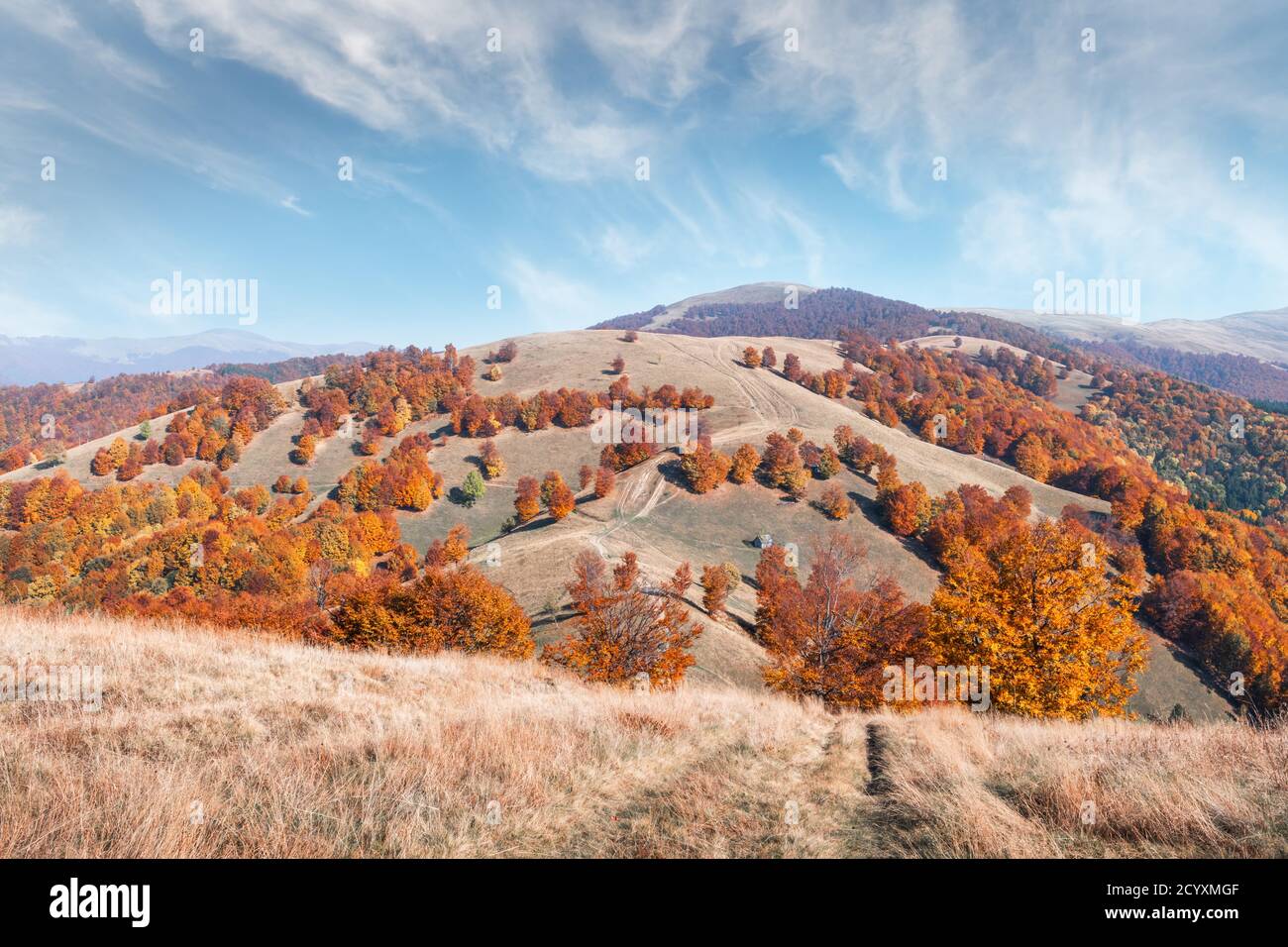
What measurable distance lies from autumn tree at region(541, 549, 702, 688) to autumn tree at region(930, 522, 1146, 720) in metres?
15.6

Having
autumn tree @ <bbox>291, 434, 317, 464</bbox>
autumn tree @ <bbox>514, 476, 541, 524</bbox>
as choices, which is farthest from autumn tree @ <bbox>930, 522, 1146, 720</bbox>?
autumn tree @ <bbox>291, 434, 317, 464</bbox>

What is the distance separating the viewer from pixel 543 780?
633 cm

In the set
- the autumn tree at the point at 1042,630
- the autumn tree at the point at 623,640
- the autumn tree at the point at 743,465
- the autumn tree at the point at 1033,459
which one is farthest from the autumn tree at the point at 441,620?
the autumn tree at the point at 1033,459

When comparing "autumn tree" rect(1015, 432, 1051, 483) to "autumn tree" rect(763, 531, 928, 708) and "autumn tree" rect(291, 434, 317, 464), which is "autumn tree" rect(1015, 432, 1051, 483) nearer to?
"autumn tree" rect(763, 531, 928, 708)

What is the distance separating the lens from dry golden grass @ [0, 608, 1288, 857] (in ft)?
15.8

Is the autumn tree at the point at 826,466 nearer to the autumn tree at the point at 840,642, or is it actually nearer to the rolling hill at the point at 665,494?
the rolling hill at the point at 665,494

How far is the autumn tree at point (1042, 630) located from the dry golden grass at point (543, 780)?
668 inches

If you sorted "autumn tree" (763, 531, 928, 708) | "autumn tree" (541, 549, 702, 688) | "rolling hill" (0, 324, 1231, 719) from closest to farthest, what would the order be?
"autumn tree" (763, 531, 928, 708) < "autumn tree" (541, 549, 702, 688) < "rolling hill" (0, 324, 1231, 719)

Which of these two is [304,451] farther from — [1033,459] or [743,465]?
[1033,459]
